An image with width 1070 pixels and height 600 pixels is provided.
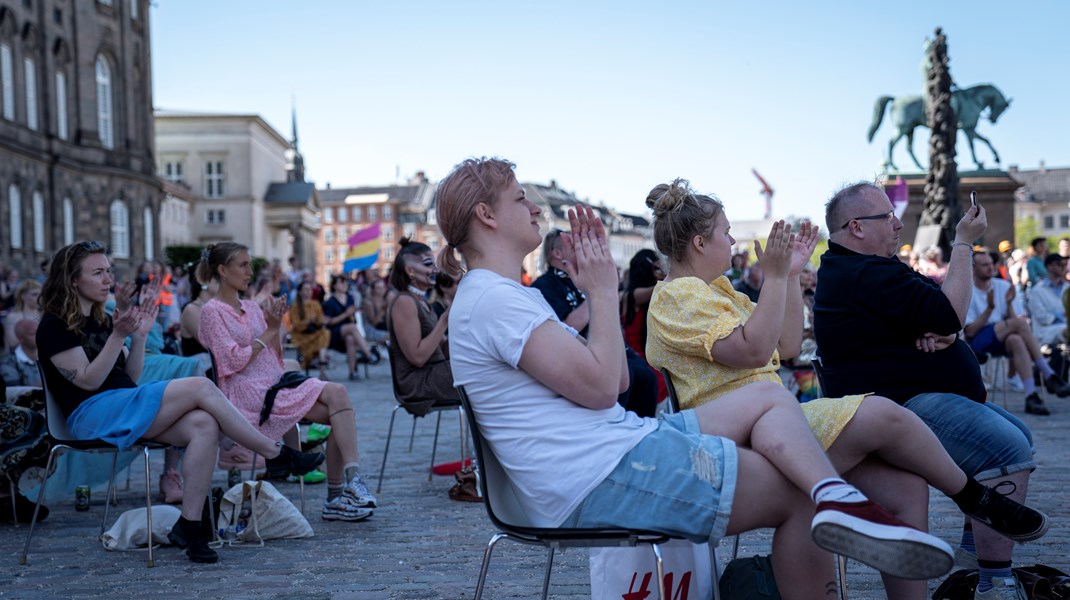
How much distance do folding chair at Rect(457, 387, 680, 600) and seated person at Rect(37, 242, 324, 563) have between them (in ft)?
8.61

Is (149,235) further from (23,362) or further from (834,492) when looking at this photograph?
(834,492)

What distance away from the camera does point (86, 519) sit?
21.2 ft

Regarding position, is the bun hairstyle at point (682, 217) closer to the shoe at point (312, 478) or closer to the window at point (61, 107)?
the shoe at point (312, 478)

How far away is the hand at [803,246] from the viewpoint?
157 inches

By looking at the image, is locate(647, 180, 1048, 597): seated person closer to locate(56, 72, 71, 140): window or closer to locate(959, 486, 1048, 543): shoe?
locate(959, 486, 1048, 543): shoe

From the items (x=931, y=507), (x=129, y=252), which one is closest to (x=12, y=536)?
(x=931, y=507)

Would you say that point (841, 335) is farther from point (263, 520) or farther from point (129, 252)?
point (129, 252)

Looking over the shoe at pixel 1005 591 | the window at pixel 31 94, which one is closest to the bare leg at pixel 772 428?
the shoe at pixel 1005 591

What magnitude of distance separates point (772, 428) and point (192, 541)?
335 cm

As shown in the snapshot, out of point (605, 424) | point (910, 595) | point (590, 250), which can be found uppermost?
point (590, 250)

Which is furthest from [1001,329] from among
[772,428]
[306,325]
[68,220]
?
[68,220]

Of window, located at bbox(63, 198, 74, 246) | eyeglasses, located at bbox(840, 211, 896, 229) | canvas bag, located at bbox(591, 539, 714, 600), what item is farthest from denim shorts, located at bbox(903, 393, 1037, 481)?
window, located at bbox(63, 198, 74, 246)

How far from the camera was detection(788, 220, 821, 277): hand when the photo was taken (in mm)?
4000

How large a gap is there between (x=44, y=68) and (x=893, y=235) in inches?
1491
